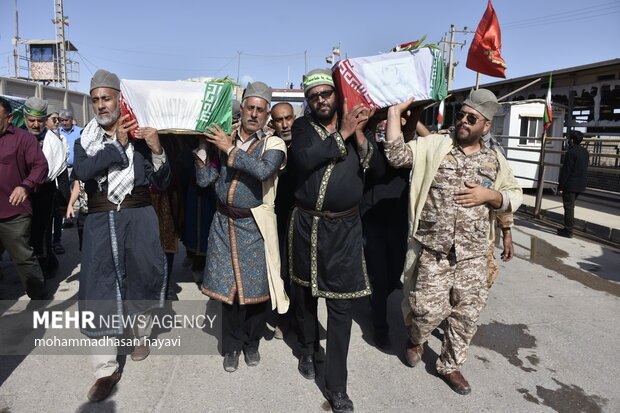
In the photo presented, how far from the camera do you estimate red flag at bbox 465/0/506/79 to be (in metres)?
4.96

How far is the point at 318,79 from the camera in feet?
8.48

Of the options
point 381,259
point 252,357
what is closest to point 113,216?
point 252,357

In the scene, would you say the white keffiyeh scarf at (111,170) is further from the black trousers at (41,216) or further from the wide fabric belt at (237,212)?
the black trousers at (41,216)

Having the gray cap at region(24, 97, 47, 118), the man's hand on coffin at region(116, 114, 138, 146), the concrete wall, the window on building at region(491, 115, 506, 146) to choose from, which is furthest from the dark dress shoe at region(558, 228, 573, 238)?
the concrete wall

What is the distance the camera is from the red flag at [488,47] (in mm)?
4957

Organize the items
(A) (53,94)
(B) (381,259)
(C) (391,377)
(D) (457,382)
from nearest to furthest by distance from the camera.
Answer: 1. (D) (457,382)
2. (C) (391,377)
3. (B) (381,259)
4. (A) (53,94)

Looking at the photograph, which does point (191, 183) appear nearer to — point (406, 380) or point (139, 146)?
point (139, 146)

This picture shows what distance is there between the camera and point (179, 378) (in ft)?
9.53

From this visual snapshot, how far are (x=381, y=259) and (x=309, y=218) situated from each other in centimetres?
108

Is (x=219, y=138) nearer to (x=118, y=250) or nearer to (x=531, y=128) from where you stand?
(x=118, y=250)

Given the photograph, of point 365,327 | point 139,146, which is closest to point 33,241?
point 139,146

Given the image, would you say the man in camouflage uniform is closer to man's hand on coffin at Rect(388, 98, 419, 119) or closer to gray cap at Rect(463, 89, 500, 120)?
gray cap at Rect(463, 89, 500, 120)

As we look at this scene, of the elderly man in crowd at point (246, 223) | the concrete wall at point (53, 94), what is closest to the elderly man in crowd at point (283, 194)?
the elderly man in crowd at point (246, 223)

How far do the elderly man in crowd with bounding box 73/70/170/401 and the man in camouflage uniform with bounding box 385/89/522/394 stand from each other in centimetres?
168
